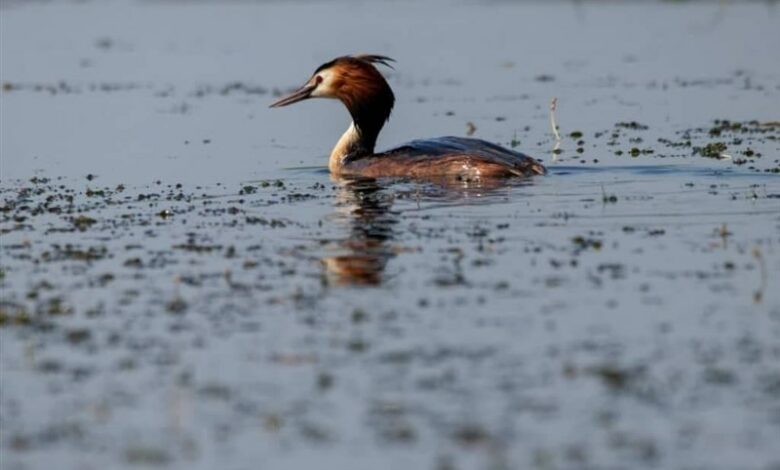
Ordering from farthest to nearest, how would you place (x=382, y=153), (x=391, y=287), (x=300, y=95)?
(x=300, y=95), (x=382, y=153), (x=391, y=287)

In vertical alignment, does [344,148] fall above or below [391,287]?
above

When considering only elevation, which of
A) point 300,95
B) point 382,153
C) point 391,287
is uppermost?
point 300,95

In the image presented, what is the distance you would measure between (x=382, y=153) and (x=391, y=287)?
243 inches

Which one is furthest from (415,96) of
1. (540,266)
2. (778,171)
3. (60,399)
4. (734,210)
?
(60,399)

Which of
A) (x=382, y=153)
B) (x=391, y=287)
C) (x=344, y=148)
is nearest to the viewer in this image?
(x=391, y=287)

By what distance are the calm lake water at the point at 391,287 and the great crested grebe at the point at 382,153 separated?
313 millimetres

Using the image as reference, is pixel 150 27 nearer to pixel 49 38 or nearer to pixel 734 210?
pixel 49 38

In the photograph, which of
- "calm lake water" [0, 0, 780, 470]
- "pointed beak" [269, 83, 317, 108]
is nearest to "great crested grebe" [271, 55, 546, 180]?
"pointed beak" [269, 83, 317, 108]

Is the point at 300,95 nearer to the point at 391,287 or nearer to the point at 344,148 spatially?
the point at 344,148

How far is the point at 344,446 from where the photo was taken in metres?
8.09

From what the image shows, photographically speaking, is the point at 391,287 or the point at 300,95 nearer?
the point at 391,287

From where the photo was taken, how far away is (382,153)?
56.7 feet

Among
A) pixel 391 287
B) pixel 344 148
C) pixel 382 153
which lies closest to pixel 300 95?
pixel 344 148

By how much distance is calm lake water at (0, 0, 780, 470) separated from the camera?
826 cm
